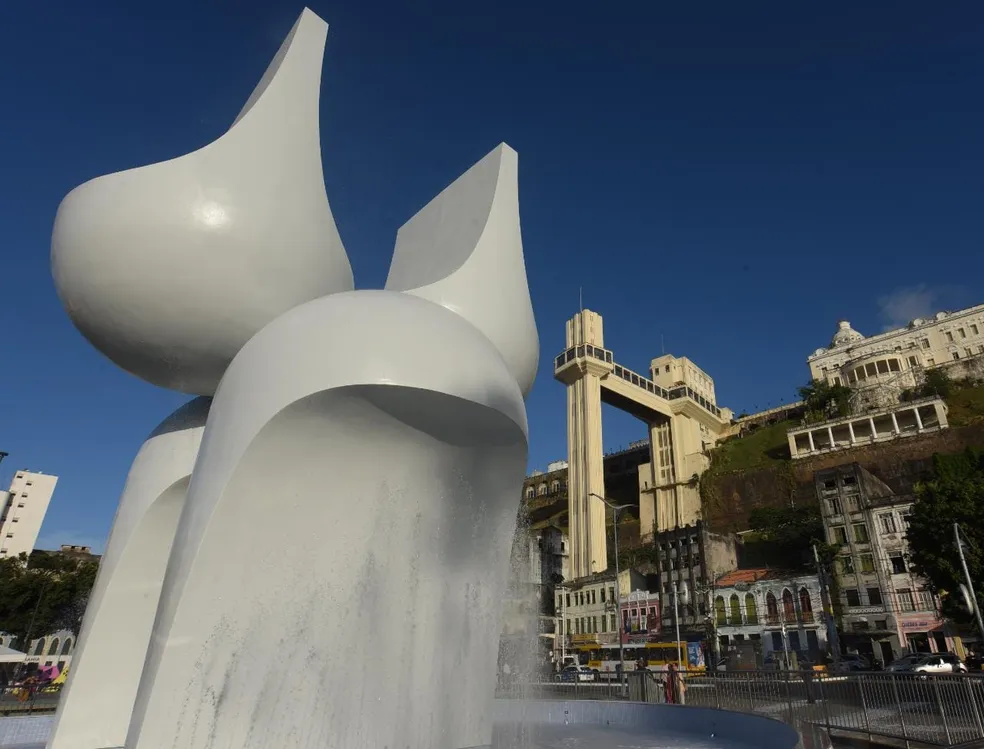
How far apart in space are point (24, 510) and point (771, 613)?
7057 cm

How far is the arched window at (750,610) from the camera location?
3578cm

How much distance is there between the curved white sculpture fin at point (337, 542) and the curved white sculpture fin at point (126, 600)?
2.53m

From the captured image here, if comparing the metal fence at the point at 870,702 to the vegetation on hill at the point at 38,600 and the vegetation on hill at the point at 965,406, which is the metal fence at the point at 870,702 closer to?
the vegetation on hill at the point at 38,600

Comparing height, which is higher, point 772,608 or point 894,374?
point 894,374

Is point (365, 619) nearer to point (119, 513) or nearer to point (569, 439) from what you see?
point (119, 513)

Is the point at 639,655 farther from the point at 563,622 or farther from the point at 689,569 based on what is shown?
the point at 563,622

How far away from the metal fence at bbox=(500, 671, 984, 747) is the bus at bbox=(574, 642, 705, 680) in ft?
61.7

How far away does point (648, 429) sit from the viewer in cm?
6175

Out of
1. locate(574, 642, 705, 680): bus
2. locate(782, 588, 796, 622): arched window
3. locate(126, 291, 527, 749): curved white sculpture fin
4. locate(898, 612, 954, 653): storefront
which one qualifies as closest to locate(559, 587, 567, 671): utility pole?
locate(574, 642, 705, 680): bus

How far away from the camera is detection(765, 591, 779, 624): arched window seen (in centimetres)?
3494

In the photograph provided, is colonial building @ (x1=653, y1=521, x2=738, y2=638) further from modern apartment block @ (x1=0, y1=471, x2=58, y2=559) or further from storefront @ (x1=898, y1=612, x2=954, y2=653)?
modern apartment block @ (x1=0, y1=471, x2=58, y2=559)

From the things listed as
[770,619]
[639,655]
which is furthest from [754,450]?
[639,655]

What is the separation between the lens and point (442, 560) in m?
6.69

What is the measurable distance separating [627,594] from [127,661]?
3854 cm
